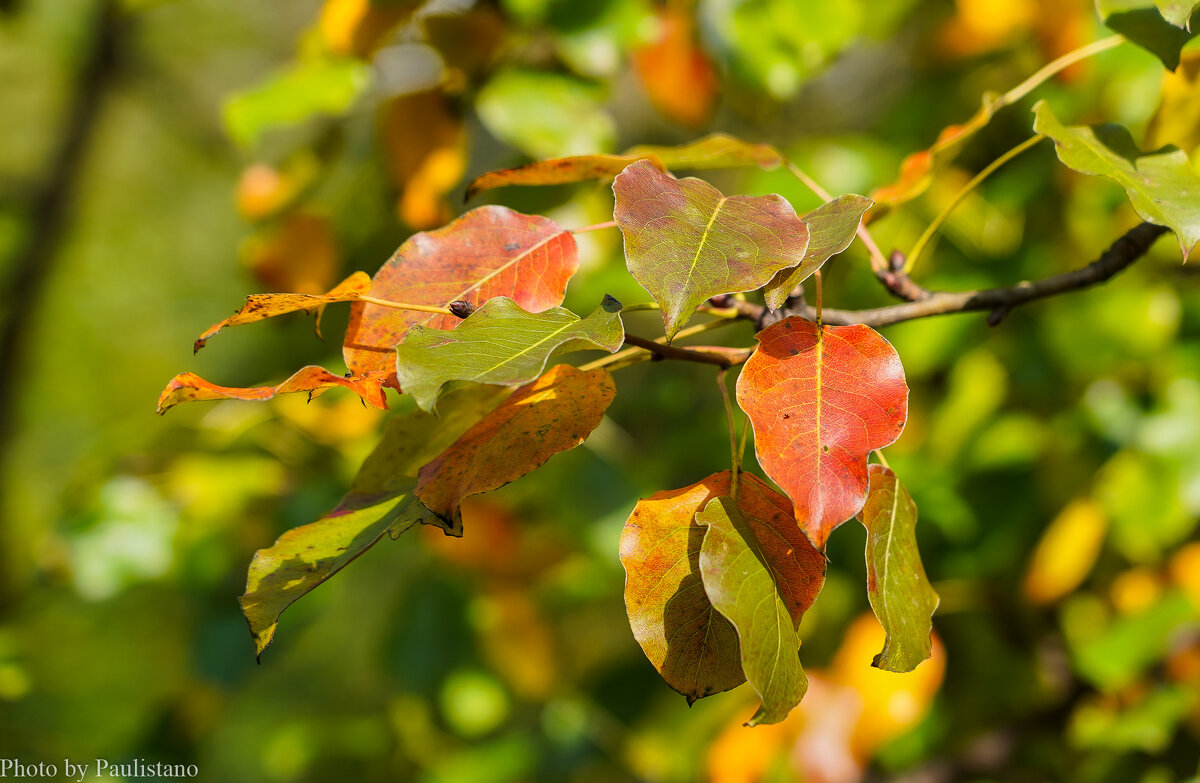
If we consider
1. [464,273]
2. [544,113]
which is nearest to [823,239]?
[464,273]

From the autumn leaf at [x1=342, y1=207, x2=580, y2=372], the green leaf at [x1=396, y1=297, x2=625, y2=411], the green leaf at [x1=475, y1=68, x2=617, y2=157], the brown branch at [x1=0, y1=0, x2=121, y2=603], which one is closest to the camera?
the green leaf at [x1=396, y1=297, x2=625, y2=411]

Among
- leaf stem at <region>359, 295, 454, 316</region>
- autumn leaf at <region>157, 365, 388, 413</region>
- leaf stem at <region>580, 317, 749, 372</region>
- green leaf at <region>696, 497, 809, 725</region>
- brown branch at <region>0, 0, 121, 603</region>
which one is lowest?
brown branch at <region>0, 0, 121, 603</region>

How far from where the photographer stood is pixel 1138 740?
899 millimetres

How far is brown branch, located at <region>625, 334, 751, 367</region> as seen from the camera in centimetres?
37

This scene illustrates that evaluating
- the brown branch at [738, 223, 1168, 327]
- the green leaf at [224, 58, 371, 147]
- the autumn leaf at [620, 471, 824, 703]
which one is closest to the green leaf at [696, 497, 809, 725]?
the autumn leaf at [620, 471, 824, 703]

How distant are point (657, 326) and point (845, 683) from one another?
65 centimetres

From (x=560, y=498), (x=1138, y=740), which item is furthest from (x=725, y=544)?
(x=1138, y=740)

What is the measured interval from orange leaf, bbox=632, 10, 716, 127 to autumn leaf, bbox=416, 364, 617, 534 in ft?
2.05

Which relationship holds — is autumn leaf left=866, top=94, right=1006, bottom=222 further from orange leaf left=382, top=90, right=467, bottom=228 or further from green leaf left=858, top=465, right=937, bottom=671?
orange leaf left=382, top=90, right=467, bottom=228

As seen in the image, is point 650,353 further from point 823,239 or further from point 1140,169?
point 1140,169

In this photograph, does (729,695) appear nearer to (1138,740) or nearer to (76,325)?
(1138,740)

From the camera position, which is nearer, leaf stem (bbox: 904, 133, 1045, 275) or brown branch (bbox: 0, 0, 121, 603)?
leaf stem (bbox: 904, 133, 1045, 275)

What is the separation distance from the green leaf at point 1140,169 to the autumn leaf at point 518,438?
0.24 metres

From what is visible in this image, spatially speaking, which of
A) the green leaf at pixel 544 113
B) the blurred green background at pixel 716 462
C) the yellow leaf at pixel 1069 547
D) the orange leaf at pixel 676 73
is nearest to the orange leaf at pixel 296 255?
the blurred green background at pixel 716 462
